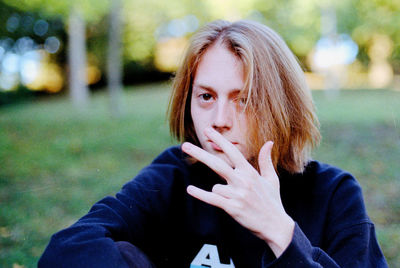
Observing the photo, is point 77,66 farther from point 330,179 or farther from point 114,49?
point 330,179

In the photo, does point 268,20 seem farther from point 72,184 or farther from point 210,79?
point 210,79

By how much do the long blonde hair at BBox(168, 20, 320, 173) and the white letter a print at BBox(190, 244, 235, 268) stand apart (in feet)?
1.48

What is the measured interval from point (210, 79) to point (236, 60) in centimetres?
15

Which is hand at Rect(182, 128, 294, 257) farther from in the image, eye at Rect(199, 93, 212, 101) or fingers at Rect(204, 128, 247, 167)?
eye at Rect(199, 93, 212, 101)

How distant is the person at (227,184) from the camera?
1412 millimetres

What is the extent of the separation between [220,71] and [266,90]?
9.2 inches


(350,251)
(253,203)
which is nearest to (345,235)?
(350,251)

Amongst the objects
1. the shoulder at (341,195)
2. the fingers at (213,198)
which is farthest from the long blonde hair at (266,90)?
the fingers at (213,198)

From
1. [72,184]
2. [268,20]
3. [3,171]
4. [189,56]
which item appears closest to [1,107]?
[3,171]

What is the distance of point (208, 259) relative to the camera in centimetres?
164

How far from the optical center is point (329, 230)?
157 centimetres

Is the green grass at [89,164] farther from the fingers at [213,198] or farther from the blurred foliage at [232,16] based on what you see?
the blurred foliage at [232,16]

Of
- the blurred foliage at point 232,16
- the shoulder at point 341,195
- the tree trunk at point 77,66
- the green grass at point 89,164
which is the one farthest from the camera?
the tree trunk at point 77,66

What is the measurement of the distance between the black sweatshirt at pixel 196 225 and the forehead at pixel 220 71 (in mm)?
486
